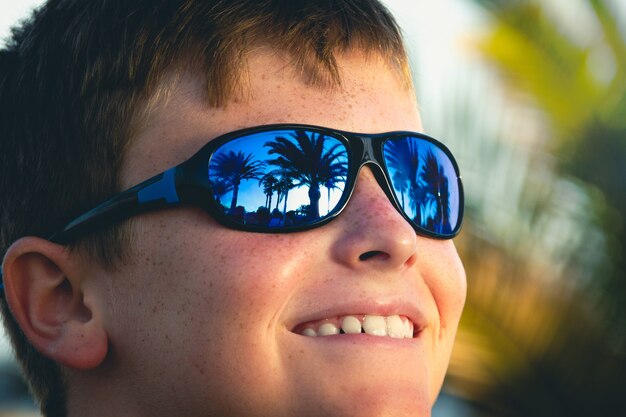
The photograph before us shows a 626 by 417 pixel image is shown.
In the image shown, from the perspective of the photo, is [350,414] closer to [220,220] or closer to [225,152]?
[220,220]

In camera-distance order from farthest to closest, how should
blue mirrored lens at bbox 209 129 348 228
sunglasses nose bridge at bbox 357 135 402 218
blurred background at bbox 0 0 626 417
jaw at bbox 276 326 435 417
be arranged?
blurred background at bbox 0 0 626 417, sunglasses nose bridge at bbox 357 135 402 218, blue mirrored lens at bbox 209 129 348 228, jaw at bbox 276 326 435 417

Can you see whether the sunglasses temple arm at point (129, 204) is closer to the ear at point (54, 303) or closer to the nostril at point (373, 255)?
the ear at point (54, 303)

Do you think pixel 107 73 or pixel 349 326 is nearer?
pixel 349 326

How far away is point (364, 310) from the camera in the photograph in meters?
2.24

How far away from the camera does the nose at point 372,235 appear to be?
7.32 feet

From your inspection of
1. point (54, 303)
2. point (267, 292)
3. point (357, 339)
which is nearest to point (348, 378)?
point (357, 339)

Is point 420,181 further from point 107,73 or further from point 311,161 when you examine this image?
point 107,73

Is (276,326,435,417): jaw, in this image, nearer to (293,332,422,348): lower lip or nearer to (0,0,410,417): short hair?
(293,332,422,348): lower lip

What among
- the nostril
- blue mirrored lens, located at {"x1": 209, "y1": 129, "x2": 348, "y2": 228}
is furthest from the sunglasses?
the nostril

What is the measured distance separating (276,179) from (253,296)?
316mm

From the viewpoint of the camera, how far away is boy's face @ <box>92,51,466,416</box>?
2164mm

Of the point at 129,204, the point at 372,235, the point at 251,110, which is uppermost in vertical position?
the point at 251,110

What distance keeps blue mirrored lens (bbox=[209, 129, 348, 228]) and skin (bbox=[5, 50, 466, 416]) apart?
57 millimetres

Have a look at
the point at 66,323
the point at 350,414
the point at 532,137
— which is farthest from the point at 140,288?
the point at 532,137
